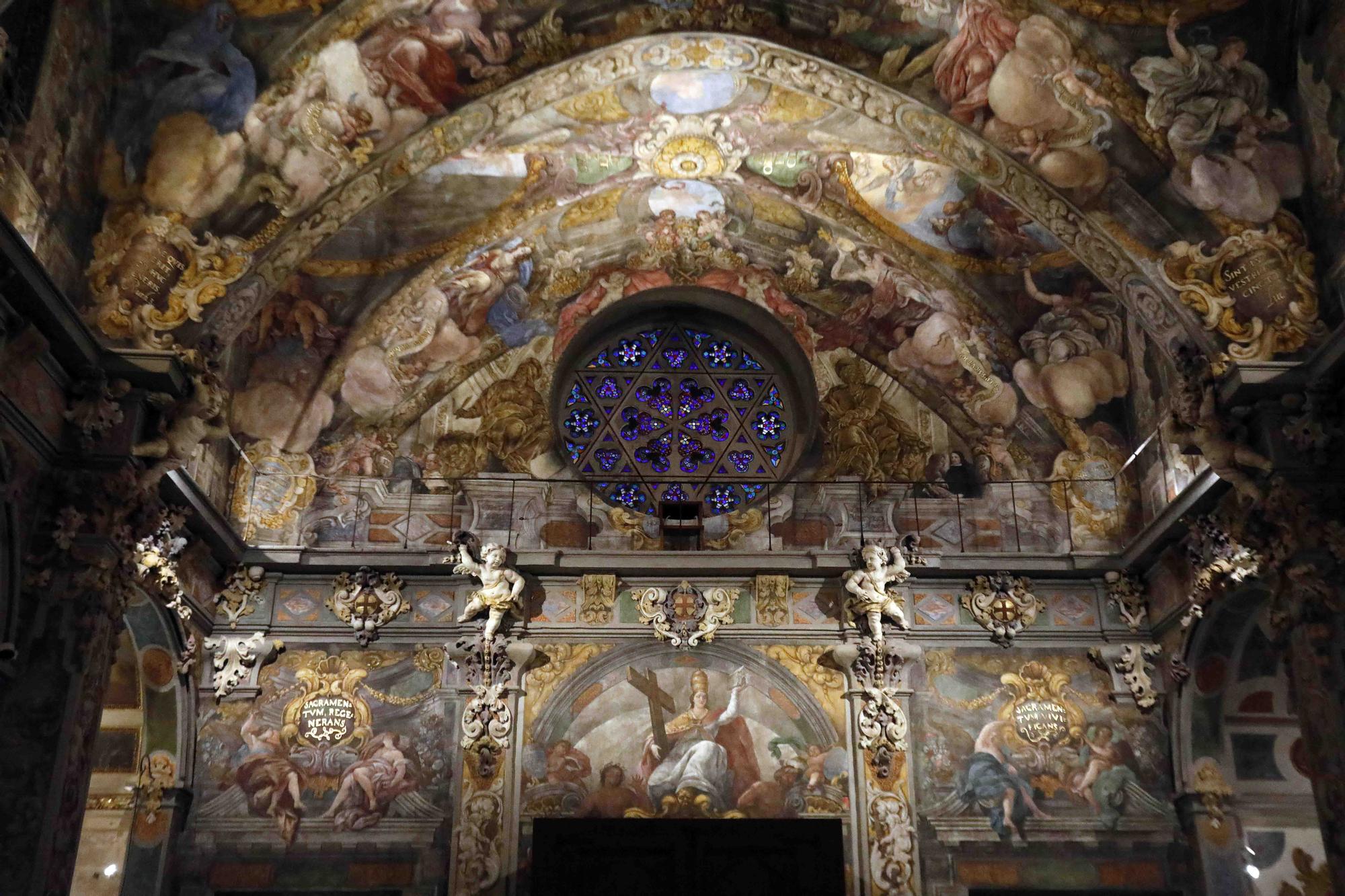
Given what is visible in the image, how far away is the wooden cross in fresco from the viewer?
13.2 m

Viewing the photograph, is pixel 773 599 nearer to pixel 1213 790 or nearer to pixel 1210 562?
pixel 1210 562

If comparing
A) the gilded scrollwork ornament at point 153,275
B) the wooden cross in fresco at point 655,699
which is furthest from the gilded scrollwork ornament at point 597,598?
the gilded scrollwork ornament at point 153,275

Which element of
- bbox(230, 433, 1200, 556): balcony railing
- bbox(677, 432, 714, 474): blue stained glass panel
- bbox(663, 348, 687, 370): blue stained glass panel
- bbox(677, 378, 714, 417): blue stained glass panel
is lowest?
bbox(230, 433, 1200, 556): balcony railing

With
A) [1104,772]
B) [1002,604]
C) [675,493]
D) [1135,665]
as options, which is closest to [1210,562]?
[1135,665]

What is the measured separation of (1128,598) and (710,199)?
6563 mm

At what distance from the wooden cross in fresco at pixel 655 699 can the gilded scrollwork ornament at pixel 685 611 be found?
0.45 meters

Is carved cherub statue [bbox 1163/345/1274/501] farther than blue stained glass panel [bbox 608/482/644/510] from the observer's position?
No

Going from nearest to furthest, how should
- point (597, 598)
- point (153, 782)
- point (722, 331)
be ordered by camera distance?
point (153, 782)
point (597, 598)
point (722, 331)

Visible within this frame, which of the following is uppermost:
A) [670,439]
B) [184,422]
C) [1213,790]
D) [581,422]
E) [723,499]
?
[581,422]

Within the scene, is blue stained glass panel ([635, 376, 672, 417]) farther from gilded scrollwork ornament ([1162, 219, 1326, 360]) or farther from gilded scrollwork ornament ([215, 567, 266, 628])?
gilded scrollwork ornament ([1162, 219, 1326, 360])

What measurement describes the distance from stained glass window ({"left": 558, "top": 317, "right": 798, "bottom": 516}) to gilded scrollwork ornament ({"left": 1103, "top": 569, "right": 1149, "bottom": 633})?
396 centimetres

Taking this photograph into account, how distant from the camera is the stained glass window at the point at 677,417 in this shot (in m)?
15.0

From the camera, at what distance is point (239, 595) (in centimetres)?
1354

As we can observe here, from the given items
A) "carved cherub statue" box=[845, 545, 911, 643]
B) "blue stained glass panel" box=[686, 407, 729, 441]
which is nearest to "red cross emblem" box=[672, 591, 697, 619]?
"carved cherub statue" box=[845, 545, 911, 643]
